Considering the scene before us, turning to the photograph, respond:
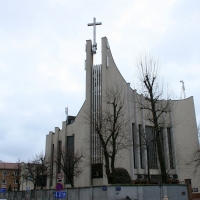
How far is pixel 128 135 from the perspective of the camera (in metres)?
42.2

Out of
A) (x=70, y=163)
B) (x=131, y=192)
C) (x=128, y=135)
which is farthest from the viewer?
(x=128, y=135)

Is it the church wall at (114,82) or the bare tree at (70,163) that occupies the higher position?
the church wall at (114,82)

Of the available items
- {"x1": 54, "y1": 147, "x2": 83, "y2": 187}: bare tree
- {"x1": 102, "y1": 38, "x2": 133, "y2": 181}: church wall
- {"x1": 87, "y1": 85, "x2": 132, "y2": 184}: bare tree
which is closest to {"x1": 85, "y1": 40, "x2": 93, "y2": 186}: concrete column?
{"x1": 87, "y1": 85, "x2": 132, "y2": 184}: bare tree

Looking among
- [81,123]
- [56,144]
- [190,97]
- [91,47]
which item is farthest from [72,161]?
[190,97]

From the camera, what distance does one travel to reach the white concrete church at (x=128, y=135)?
1652 inches

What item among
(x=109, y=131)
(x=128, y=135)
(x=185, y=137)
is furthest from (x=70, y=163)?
(x=185, y=137)

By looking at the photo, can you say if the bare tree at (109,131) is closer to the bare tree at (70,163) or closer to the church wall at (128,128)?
the church wall at (128,128)

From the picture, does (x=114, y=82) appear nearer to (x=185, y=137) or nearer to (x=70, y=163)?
(x=70, y=163)

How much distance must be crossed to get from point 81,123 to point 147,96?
24974 mm

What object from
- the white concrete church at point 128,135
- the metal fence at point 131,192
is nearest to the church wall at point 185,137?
the white concrete church at point 128,135

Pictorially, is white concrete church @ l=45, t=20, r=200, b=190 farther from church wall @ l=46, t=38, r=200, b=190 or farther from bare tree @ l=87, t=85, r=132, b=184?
bare tree @ l=87, t=85, r=132, b=184

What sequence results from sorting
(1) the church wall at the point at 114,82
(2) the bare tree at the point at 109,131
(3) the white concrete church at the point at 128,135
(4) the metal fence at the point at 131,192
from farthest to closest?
(1) the church wall at the point at 114,82 → (3) the white concrete church at the point at 128,135 → (2) the bare tree at the point at 109,131 → (4) the metal fence at the point at 131,192

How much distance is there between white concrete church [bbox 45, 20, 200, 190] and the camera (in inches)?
1652

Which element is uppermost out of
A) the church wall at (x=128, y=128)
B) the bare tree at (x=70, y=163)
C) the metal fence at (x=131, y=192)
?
the church wall at (x=128, y=128)
